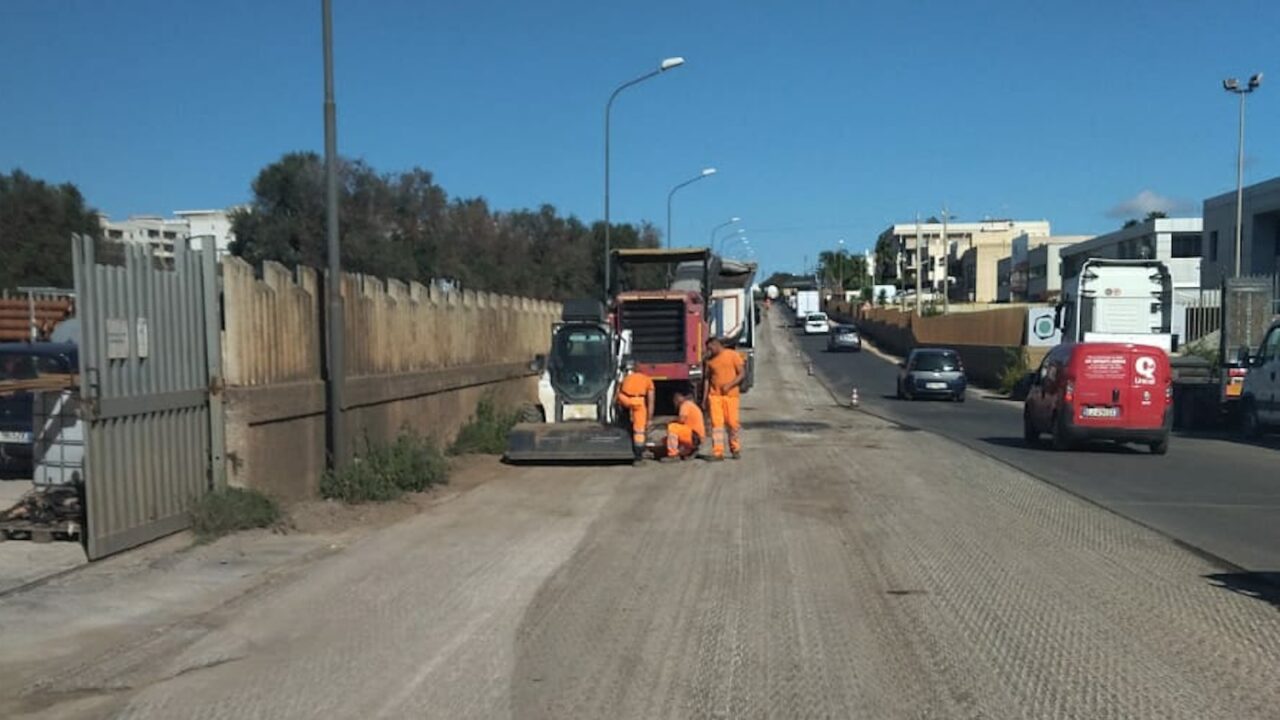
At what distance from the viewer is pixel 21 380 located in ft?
47.4

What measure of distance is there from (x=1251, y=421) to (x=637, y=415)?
1279cm

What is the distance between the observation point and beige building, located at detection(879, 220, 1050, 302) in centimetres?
13000

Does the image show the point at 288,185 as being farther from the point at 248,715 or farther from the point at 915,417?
the point at 248,715

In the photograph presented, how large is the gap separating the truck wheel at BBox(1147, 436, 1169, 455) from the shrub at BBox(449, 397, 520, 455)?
34.4 feet

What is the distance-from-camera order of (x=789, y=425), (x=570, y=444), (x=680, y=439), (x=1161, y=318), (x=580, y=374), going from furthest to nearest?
(x=1161, y=318), (x=789, y=425), (x=580, y=374), (x=680, y=439), (x=570, y=444)

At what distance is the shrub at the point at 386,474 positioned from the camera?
13227 mm

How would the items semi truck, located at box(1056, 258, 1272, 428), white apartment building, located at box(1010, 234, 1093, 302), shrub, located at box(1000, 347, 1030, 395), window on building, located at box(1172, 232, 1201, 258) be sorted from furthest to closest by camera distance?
1. white apartment building, located at box(1010, 234, 1093, 302)
2. window on building, located at box(1172, 232, 1201, 258)
3. shrub, located at box(1000, 347, 1030, 395)
4. semi truck, located at box(1056, 258, 1272, 428)

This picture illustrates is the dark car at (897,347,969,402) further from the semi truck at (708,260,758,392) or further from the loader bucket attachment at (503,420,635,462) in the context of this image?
the loader bucket attachment at (503,420,635,462)

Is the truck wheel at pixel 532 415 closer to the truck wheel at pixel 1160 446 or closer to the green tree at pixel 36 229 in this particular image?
the truck wheel at pixel 1160 446

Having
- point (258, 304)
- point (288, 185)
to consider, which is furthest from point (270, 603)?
point (288, 185)

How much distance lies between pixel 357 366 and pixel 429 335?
3.24 meters

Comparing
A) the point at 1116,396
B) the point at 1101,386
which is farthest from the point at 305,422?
the point at 1116,396

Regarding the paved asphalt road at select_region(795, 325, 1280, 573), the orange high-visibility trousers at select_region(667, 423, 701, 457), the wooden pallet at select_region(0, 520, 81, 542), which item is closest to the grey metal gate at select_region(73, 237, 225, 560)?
the wooden pallet at select_region(0, 520, 81, 542)

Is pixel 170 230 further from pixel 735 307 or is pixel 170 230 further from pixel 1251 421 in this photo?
pixel 1251 421
